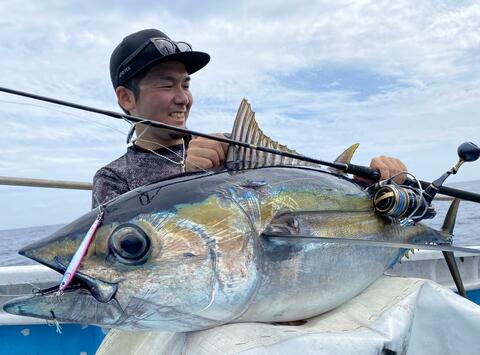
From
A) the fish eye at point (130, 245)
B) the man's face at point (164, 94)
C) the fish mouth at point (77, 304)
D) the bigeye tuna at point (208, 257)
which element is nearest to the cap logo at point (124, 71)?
the man's face at point (164, 94)

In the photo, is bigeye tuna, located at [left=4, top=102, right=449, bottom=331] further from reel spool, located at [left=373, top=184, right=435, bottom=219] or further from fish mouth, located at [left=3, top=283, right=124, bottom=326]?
reel spool, located at [left=373, top=184, right=435, bottom=219]

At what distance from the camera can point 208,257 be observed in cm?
138

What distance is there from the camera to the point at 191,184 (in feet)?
5.17

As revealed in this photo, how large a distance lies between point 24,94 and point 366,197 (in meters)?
1.52

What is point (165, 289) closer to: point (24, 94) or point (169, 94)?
point (24, 94)

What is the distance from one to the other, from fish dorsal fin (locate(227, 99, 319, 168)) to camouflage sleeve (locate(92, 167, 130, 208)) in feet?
2.84

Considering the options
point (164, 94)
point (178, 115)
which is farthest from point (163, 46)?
point (178, 115)

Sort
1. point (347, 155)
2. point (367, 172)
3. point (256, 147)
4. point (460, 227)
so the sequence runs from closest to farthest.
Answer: point (256, 147)
point (367, 172)
point (347, 155)
point (460, 227)

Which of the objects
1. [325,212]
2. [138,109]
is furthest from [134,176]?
[325,212]

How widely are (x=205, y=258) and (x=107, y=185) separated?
142cm

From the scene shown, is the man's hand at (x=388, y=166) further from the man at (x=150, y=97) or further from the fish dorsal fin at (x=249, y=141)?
the man at (x=150, y=97)

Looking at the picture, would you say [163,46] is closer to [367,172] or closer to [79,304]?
[367,172]

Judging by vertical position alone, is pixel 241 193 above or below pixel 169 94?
below

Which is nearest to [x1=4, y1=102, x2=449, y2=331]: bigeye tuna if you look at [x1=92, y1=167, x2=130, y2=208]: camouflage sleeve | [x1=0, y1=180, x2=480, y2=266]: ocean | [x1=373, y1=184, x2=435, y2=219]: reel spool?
[x1=373, y1=184, x2=435, y2=219]: reel spool
